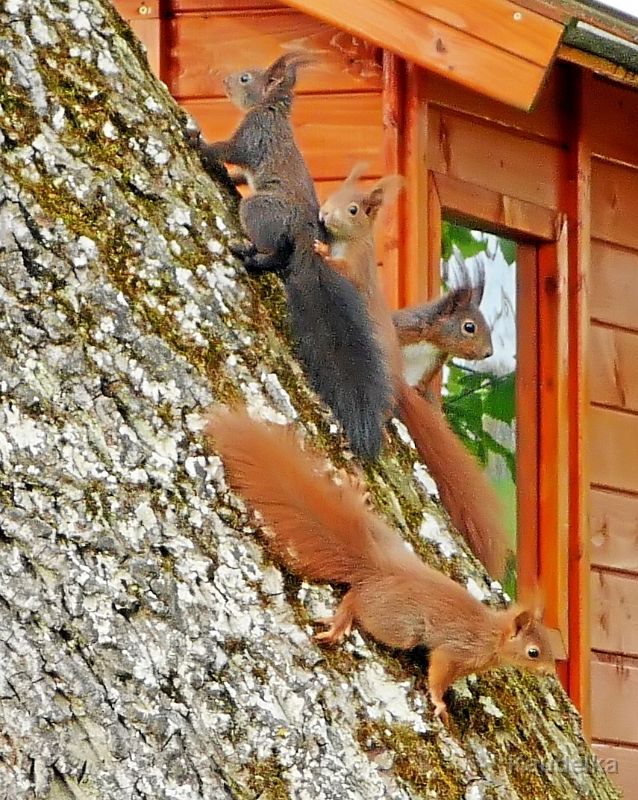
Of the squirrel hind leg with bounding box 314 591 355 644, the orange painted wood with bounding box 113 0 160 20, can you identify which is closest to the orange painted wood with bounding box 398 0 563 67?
the orange painted wood with bounding box 113 0 160 20

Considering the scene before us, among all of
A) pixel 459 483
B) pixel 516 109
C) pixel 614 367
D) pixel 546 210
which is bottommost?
pixel 459 483

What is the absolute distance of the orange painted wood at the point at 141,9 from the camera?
4129 millimetres

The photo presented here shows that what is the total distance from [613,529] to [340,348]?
95.5 inches

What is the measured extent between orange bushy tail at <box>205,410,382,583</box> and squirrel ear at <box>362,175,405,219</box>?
1.67m

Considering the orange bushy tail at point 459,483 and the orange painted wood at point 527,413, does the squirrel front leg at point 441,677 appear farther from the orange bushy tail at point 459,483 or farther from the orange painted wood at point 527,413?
the orange painted wood at point 527,413

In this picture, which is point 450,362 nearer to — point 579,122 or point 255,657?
point 579,122

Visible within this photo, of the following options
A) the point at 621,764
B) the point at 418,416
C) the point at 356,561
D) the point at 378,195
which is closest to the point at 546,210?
the point at 378,195

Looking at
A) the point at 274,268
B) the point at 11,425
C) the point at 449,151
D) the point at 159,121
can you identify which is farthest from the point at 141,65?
the point at 449,151

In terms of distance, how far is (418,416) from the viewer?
255 centimetres

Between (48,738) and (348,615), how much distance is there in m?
0.32

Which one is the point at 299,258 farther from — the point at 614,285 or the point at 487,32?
the point at 614,285

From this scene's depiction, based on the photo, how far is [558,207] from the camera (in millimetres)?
4145

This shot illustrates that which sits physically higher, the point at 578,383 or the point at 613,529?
the point at 578,383

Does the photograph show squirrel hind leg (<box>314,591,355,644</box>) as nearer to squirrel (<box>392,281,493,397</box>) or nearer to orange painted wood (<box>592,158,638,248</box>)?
squirrel (<box>392,281,493,397</box>)
